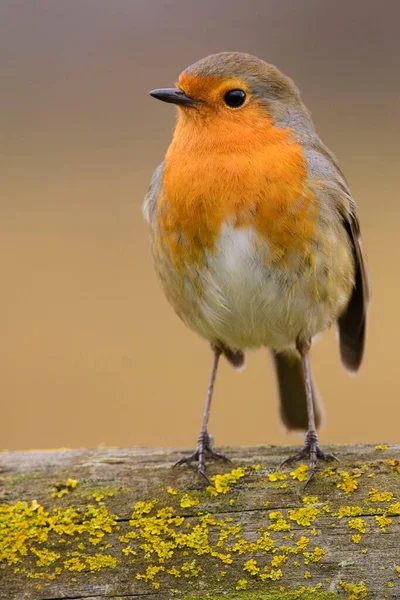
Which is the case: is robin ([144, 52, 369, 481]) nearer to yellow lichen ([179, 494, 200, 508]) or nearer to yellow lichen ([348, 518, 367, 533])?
yellow lichen ([179, 494, 200, 508])

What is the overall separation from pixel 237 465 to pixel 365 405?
8.55 ft

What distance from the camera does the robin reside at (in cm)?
291

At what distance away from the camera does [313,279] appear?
119 inches

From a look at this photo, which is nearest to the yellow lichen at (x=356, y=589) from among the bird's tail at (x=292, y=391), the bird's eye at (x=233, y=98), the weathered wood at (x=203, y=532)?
the weathered wood at (x=203, y=532)

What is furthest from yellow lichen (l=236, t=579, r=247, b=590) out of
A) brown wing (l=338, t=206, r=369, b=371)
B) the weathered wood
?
brown wing (l=338, t=206, r=369, b=371)

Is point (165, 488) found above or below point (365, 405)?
below

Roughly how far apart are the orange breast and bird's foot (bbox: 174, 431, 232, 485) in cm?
63

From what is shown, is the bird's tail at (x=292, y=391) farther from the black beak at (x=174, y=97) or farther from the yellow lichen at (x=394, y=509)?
the yellow lichen at (x=394, y=509)

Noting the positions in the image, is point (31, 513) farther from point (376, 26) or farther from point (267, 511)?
point (376, 26)

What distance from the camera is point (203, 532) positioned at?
2.46m

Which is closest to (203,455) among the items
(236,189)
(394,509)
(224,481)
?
(224,481)

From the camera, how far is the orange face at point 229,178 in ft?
9.50

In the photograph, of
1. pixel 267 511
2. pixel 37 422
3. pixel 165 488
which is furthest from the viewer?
pixel 37 422

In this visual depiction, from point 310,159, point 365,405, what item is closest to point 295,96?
point 310,159
